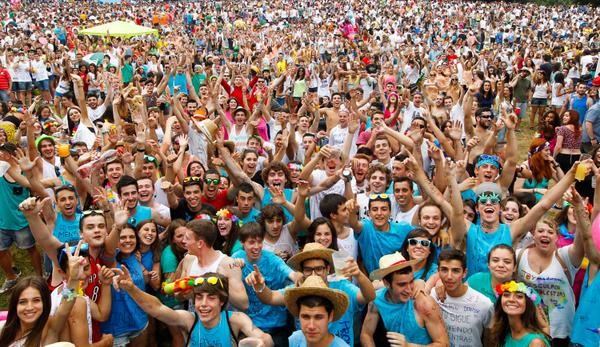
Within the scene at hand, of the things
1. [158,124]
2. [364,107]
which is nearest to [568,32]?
[364,107]

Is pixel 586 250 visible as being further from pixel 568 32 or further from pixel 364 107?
pixel 568 32

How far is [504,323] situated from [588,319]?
0.66 m

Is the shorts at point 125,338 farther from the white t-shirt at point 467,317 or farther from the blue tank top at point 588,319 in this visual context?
the blue tank top at point 588,319

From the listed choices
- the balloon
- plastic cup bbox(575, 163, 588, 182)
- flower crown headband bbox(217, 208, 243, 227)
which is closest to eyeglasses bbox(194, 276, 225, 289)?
flower crown headband bbox(217, 208, 243, 227)

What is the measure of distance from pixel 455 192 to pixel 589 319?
126 centimetres

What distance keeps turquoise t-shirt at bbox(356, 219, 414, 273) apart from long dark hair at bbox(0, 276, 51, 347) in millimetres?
2454

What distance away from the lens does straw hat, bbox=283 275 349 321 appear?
138 inches

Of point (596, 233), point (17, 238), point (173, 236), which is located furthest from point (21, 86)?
point (596, 233)

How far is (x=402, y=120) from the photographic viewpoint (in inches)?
389

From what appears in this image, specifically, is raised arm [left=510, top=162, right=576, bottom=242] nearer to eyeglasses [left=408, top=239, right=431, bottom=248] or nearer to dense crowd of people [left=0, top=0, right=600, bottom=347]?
dense crowd of people [left=0, top=0, right=600, bottom=347]

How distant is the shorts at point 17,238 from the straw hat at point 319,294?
4.01 metres

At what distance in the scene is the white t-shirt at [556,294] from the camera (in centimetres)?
435

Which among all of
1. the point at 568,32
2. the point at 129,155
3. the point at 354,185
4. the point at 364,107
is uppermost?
the point at 568,32

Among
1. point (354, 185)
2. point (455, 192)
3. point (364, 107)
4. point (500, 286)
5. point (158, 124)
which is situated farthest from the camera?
point (364, 107)
